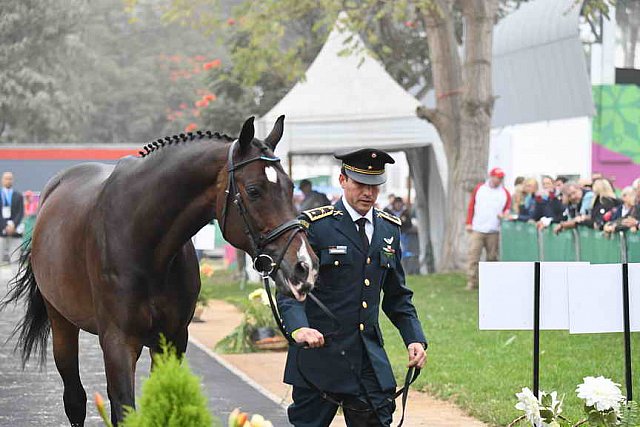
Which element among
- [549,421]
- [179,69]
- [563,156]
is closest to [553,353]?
[549,421]

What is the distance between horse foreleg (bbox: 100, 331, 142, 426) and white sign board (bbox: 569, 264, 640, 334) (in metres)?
2.41

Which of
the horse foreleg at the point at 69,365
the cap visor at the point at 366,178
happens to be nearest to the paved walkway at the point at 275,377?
the horse foreleg at the point at 69,365

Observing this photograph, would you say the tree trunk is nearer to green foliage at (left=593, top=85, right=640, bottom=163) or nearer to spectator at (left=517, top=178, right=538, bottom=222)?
green foliage at (left=593, top=85, right=640, bottom=163)

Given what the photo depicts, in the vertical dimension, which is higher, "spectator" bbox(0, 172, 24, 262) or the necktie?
the necktie

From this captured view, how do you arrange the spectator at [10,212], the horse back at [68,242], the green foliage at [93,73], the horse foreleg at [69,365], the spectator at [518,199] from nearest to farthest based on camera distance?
the horse back at [68,242] → the horse foreleg at [69,365] → the spectator at [518,199] → the spectator at [10,212] → the green foliage at [93,73]

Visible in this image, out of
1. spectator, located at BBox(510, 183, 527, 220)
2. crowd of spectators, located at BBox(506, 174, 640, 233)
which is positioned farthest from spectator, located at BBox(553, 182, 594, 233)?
spectator, located at BBox(510, 183, 527, 220)

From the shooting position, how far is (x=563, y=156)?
1074 inches

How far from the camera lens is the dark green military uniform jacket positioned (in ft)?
19.9

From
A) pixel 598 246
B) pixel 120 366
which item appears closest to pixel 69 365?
pixel 120 366

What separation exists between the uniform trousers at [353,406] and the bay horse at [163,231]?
547 millimetres

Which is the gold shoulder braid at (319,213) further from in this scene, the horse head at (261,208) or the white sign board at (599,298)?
the white sign board at (599,298)

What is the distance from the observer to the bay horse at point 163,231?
6.32 metres

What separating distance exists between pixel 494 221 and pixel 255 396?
1058cm

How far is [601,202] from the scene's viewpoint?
53.9 feet
